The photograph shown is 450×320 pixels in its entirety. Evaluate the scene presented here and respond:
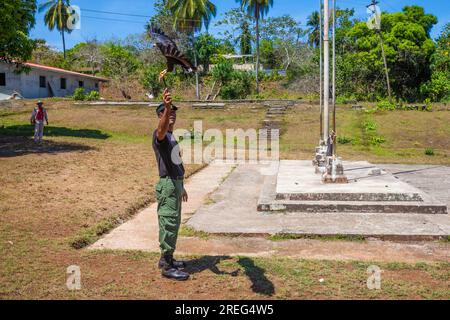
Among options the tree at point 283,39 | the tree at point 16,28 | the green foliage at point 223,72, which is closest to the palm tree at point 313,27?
the tree at point 283,39

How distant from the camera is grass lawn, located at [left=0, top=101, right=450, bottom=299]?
3.77 m

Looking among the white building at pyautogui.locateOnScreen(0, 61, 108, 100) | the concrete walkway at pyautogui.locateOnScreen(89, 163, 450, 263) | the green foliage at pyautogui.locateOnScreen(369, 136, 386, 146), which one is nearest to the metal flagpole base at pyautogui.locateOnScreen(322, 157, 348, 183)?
the concrete walkway at pyautogui.locateOnScreen(89, 163, 450, 263)

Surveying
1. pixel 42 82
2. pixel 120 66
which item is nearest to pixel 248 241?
pixel 42 82

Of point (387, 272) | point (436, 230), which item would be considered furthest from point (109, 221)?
point (436, 230)

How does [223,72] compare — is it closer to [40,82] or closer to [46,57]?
[40,82]

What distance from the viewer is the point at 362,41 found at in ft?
106

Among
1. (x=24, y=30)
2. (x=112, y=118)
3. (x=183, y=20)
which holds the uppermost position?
(x=183, y=20)

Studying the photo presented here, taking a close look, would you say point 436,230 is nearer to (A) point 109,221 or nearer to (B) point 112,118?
(A) point 109,221

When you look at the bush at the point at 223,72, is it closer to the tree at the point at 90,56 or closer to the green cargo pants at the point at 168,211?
the tree at the point at 90,56

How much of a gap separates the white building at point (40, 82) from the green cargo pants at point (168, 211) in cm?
2411

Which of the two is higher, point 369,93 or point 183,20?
point 183,20

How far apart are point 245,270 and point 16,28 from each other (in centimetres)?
1230

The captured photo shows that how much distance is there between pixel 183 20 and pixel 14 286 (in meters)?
35.5

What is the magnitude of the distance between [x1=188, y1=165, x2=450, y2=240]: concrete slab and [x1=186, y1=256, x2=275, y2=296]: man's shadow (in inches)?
40.9
